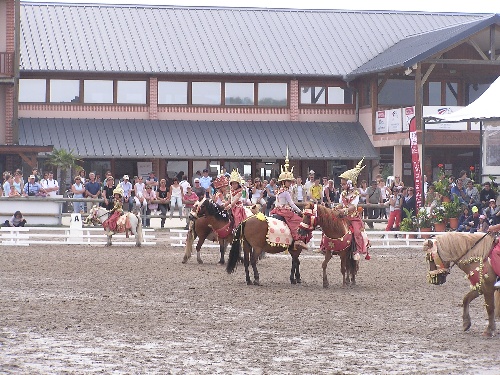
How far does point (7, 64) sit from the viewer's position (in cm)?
4097

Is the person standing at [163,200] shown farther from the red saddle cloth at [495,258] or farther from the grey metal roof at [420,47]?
the red saddle cloth at [495,258]

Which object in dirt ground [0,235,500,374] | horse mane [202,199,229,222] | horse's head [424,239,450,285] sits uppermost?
horse mane [202,199,229,222]

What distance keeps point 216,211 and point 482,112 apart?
9989 millimetres

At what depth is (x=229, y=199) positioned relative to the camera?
19.8 meters

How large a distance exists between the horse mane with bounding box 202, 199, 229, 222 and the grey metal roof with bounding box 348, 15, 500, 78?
19.5m

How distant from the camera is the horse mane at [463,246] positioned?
1225 cm

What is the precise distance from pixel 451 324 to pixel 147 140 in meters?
30.3

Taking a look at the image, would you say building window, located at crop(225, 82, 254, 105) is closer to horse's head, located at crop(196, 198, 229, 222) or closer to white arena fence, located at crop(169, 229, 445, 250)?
white arena fence, located at crop(169, 229, 445, 250)

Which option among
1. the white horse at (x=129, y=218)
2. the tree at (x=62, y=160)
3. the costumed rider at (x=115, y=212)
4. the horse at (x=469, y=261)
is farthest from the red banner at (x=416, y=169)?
the horse at (x=469, y=261)

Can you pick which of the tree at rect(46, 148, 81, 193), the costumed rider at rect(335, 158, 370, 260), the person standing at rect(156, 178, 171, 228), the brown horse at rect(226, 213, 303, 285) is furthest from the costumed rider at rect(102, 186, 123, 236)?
the tree at rect(46, 148, 81, 193)

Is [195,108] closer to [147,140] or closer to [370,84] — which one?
[147,140]

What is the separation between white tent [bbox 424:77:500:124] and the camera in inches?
1072

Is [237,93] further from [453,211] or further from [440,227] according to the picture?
[453,211]

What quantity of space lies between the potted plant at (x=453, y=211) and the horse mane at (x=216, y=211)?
9.35 meters
